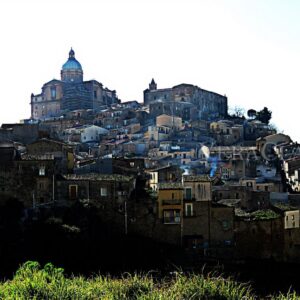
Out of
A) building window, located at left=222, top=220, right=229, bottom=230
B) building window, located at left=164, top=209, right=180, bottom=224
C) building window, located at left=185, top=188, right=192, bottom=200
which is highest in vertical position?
building window, located at left=185, top=188, right=192, bottom=200

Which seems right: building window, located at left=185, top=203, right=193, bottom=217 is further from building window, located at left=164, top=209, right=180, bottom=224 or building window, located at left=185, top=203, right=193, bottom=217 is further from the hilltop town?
building window, located at left=164, top=209, right=180, bottom=224

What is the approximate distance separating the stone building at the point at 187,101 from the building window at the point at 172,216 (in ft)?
107

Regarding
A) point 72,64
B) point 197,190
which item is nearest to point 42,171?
point 197,190

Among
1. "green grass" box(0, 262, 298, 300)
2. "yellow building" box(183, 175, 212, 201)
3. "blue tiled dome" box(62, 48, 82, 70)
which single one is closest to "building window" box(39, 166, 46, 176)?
"yellow building" box(183, 175, 212, 201)

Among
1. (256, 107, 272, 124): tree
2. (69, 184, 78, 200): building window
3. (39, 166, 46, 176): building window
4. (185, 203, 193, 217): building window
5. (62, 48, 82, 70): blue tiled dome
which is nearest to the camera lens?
(185, 203, 193, 217): building window

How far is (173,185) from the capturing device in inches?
1245

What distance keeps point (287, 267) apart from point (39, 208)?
1279 centimetres

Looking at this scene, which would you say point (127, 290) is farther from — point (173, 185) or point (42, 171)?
point (42, 171)

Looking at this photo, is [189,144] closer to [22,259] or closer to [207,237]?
[207,237]

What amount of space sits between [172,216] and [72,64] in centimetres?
4532

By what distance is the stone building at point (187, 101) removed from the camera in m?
63.8

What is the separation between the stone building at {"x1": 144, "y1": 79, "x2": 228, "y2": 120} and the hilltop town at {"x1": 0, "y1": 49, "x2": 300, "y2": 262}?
5.37m

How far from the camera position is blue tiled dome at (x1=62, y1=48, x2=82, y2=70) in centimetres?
7262

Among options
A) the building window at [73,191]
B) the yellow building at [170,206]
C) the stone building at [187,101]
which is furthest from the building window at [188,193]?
the stone building at [187,101]
